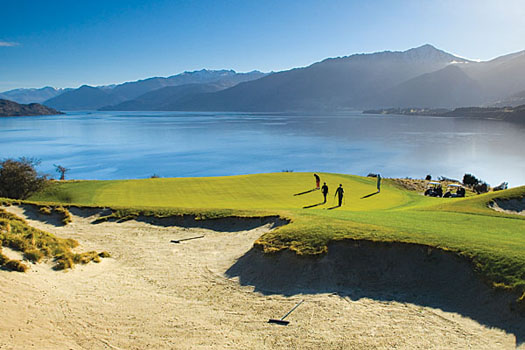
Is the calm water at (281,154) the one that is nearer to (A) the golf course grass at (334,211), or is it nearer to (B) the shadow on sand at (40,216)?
(A) the golf course grass at (334,211)

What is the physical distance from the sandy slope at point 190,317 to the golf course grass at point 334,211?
2.37m

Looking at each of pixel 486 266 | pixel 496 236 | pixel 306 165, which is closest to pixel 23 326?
pixel 486 266

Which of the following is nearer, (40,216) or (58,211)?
(40,216)

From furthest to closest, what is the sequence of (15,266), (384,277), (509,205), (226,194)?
1. (226,194)
2. (509,205)
3. (384,277)
4. (15,266)

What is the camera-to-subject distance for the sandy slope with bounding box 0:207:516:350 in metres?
9.25

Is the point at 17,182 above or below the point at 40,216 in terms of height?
above

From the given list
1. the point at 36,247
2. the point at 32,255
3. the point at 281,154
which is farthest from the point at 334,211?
the point at 281,154

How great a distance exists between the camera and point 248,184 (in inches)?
1373

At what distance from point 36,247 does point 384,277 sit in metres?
12.5

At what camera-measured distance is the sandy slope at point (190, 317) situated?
9250 millimetres

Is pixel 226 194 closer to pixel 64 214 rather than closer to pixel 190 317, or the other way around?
pixel 64 214

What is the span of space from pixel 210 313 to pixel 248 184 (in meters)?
24.2

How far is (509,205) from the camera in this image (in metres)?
24.4

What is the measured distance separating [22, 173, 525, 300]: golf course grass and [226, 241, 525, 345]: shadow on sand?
38cm
